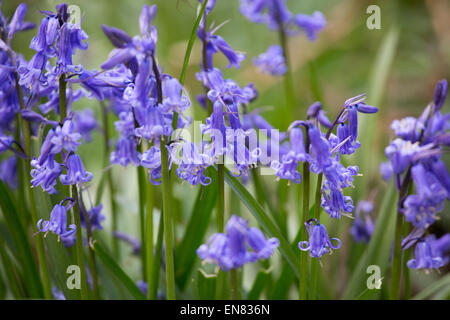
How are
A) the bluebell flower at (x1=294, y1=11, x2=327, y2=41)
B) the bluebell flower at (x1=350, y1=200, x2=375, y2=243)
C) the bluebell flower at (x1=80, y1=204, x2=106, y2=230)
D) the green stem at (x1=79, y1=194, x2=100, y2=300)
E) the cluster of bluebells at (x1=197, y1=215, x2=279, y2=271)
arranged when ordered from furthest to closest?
the bluebell flower at (x1=294, y1=11, x2=327, y2=41) < the bluebell flower at (x1=350, y1=200, x2=375, y2=243) < the bluebell flower at (x1=80, y1=204, x2=106, y2=230) < the green stem at (x1=79, y1=194, x2=100, y2=300) < the cluster of bluebells at (x1=197, y1=215, x2=279, y2=271)

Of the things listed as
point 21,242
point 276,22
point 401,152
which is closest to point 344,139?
point 401,152

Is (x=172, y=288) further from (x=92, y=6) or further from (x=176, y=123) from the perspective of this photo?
(x=92, y=6)

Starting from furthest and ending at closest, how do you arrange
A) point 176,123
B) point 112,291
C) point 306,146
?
1. point 112,291
2. point 176,123
3. point 306,146

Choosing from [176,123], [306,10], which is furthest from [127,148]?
[306,10]

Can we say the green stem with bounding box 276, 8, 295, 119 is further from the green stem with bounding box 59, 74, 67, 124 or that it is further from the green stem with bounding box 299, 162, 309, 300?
the green stem with bounding box 59, 74, 67, 124

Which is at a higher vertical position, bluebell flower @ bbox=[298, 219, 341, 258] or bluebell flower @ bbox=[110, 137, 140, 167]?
bluebell flower @ bbox=[110, 137, 140, 167]

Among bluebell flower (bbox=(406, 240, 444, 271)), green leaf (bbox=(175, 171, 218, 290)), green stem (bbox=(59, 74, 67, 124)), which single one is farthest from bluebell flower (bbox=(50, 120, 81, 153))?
bluebell flower (bbox=(406, 240, 444, 271))
